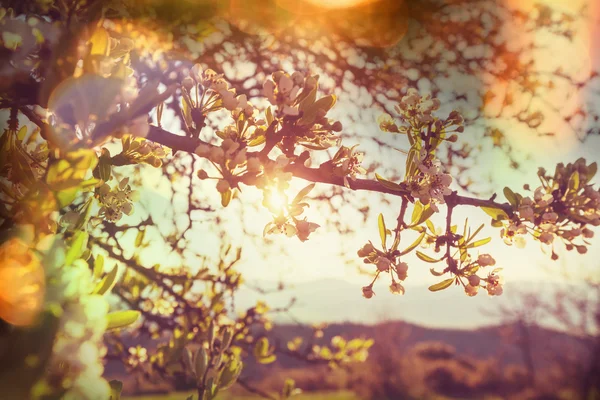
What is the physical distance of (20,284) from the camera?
28.5 inches

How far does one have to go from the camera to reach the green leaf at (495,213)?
1.57 metres

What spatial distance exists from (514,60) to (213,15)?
2446mm

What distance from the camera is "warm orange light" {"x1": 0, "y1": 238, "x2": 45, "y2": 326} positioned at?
2.34 ft

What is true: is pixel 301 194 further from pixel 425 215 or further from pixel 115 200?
pixel 115 200

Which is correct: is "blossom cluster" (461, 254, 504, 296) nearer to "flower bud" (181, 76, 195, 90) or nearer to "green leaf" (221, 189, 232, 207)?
"green leaf" (221, 189, 232, 207)

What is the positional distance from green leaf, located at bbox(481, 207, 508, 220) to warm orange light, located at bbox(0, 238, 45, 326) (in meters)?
1.38

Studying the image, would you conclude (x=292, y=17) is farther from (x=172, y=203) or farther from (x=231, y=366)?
(x=231, y=366)

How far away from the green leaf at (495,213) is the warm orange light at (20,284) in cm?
138

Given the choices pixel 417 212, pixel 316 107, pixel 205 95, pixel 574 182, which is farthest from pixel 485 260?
pixel 205 95

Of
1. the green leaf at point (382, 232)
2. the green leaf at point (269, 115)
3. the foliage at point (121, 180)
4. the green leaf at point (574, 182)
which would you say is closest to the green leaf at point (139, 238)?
the foliage at point (121, 180)

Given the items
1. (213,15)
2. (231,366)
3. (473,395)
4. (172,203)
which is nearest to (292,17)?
(213,15)

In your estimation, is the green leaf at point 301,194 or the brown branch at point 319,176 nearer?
the brown branch at point 319,176

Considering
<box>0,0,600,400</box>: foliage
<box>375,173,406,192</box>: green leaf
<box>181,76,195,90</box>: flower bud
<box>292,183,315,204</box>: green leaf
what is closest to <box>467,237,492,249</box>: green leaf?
<box>0,0,600,400</box>: foliage

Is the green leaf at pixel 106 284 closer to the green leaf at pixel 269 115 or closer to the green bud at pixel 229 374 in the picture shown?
the green leaf at pixel 269 115
